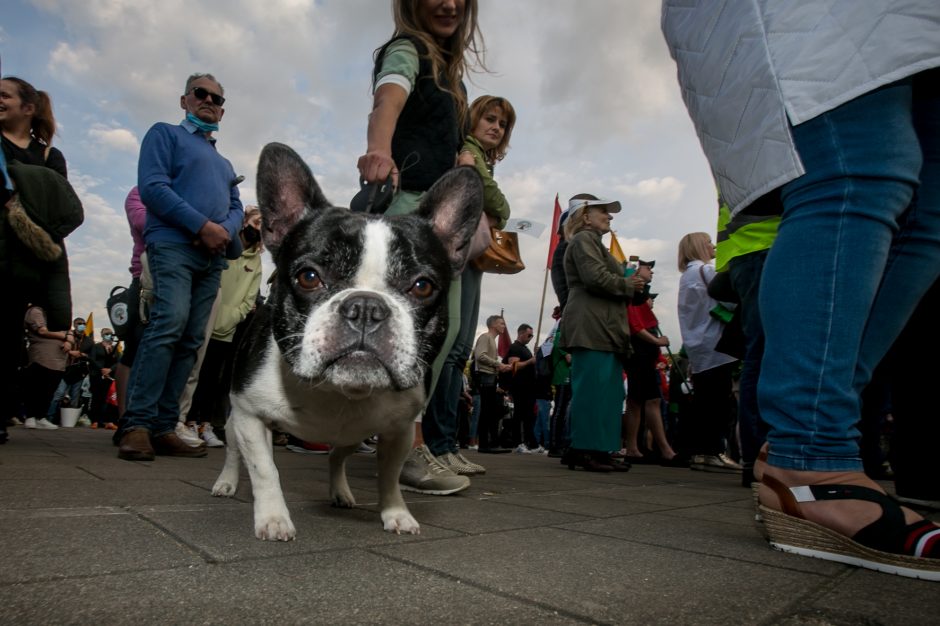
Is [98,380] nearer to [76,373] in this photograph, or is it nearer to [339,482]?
[76,373]

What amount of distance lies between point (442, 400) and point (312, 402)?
1950mm

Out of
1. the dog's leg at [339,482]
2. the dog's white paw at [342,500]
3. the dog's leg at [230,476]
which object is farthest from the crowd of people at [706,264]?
the dog's leg at [230,476]

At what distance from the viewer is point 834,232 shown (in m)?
1.93

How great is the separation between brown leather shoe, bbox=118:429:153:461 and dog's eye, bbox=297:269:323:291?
2.77 metres

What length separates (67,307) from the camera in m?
4.71

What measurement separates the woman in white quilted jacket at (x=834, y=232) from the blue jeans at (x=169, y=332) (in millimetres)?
4001

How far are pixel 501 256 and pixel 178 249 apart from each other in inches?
96.0

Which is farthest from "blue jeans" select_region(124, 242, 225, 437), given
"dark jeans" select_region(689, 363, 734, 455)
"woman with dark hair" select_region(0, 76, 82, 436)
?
"dark jeans" select_region(689, 363, 734, 455)

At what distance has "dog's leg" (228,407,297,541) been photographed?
1.94 m

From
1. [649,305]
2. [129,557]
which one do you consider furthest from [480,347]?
[129,557]

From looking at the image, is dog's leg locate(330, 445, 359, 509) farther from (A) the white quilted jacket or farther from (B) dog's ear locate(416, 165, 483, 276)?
(A) the white quilted jacket

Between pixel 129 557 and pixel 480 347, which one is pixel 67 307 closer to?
pixel 129 557

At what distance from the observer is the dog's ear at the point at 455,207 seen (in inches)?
110

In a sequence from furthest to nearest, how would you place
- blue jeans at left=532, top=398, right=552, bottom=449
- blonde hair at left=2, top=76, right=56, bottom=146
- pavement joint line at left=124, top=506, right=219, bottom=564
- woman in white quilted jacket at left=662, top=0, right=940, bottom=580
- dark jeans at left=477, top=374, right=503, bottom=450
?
blue jeans at left=532, top=398, right=552, bottom=449, dark jeans at left=477, top=374, right=503, bottom=450, blonde hair at left=2, top=76, right=56, bottom=146, woman in white quilted jacket at left=662, top=0, right=940, bottom=580, pavement joint line at left=124, top=506, right=219, bottom=564
